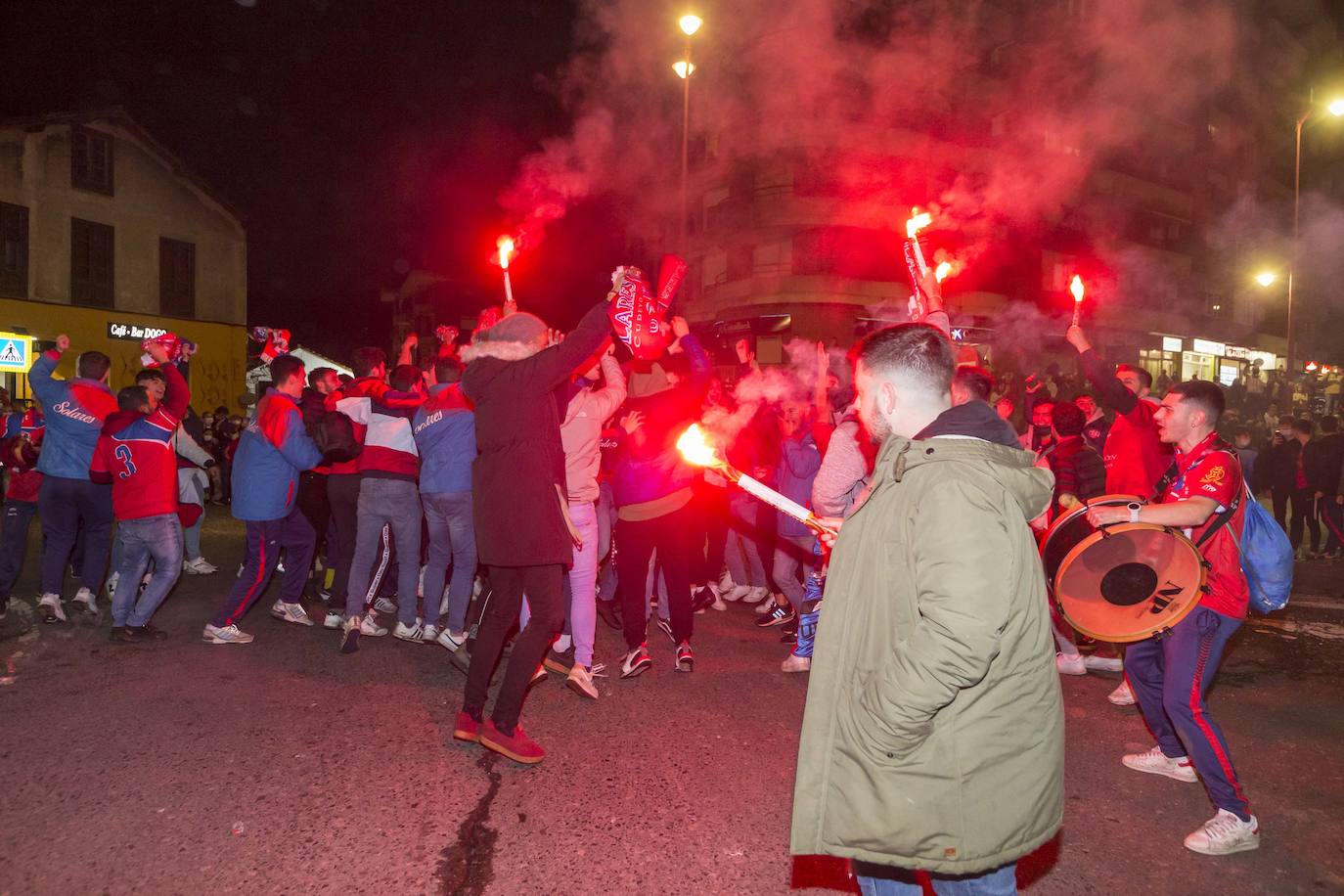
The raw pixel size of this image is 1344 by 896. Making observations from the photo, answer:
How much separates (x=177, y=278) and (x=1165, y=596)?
30.6m

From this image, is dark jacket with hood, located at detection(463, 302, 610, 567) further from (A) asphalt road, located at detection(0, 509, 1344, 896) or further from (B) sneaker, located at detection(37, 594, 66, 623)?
(B) sneaker, located at detection(37, 594, 66, 623)

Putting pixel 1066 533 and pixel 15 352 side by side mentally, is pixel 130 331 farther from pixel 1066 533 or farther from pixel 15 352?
pixel 1066 533

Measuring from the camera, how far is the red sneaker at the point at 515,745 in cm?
388

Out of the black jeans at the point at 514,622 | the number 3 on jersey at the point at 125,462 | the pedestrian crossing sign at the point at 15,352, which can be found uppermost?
the pedestrian crossing sign at the point at 15,352

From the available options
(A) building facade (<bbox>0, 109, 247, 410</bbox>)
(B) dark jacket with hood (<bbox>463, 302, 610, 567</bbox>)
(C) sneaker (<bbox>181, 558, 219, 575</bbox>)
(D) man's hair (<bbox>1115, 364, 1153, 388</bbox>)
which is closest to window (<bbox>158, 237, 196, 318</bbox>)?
(A) building facade (<bbox>0, 109, 247, 410</bbox>)

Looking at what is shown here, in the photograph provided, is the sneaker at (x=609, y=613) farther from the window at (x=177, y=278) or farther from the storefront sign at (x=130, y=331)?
the window at (x=177, y=278)

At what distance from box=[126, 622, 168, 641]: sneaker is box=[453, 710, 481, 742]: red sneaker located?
3.20 metres

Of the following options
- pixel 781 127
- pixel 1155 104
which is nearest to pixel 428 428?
pixel 781 127

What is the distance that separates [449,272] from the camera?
4381 cm

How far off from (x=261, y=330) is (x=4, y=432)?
271cm

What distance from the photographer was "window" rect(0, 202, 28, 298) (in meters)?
22.7

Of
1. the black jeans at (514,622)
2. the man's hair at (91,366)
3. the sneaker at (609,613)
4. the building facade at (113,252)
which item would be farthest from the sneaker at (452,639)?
the building facade at (113,252)

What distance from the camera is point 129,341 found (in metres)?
25.5

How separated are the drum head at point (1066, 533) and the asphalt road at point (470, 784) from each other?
3.71ft
